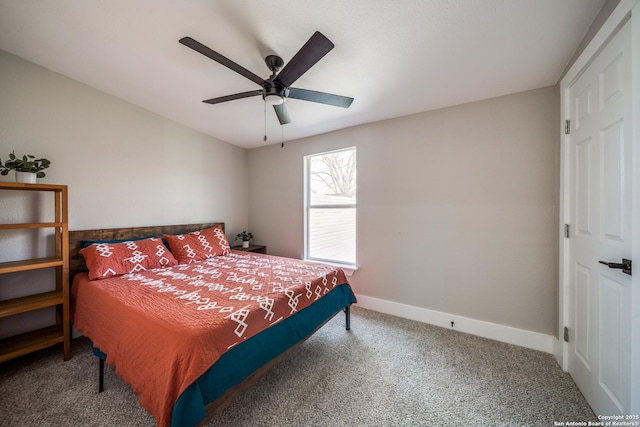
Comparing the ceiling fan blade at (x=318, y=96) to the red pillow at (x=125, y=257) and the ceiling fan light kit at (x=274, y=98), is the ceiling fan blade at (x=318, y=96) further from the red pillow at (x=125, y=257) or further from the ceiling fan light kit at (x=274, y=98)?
the red pillow at (x=125, y=257)

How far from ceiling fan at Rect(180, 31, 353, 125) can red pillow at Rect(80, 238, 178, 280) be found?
5.75 ft

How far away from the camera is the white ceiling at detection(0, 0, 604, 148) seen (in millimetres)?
1416

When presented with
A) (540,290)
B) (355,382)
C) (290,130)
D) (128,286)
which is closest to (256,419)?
(355,382)

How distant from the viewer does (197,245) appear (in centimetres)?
289

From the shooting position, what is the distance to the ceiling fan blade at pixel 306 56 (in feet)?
4.17

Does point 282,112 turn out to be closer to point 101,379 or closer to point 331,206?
point 331,206

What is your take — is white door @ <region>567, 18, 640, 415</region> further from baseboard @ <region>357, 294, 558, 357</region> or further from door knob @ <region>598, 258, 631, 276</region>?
baseboard @ <region>357, 294, 558, 357</region>

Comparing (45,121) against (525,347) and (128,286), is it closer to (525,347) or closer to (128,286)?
(128,286)

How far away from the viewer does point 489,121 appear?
7.46 ft

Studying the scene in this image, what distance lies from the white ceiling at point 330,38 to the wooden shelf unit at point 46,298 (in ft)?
3.94

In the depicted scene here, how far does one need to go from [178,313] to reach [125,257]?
1421 mm

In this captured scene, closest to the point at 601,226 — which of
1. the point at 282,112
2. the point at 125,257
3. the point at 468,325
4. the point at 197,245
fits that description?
the point at 468,325

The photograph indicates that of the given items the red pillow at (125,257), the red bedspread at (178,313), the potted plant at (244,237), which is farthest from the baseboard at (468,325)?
the red pillow at (125,257)

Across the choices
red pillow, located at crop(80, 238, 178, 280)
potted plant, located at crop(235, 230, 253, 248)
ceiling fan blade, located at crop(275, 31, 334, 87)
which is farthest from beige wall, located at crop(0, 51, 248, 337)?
ceiling fan blade, located at crop(275, 31, 334, 87)
